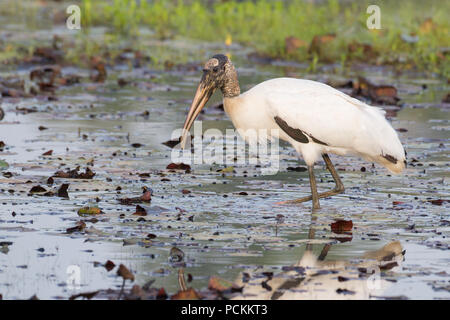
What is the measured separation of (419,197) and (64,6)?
21006mm

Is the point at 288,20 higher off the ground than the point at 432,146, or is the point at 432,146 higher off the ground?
the point at 288,20

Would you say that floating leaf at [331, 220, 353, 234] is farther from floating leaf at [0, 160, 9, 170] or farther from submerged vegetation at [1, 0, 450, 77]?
submerged vegetation at [1, 0, 450, 77]

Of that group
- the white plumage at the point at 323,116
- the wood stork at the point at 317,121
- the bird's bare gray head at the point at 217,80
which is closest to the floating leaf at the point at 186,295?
the wood stork at the point at 317,121

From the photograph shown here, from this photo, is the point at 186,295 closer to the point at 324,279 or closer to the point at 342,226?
the point at 324,279

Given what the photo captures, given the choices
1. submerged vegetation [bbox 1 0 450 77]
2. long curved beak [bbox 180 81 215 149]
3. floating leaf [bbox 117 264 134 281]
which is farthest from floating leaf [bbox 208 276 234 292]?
submerged vegetation [bbox 1 0 450 77]

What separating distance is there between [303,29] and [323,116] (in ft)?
38.3

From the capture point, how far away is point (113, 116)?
1332cm

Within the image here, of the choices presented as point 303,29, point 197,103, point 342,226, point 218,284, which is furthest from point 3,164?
point 303,29

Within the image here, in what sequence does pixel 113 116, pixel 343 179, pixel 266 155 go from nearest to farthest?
1. pixel 343 179
2. pixel 266 155
3. pixel 113 116

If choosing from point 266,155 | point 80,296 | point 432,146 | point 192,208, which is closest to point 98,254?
point 80,296

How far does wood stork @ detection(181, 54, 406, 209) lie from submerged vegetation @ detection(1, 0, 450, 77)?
8.77 meters
